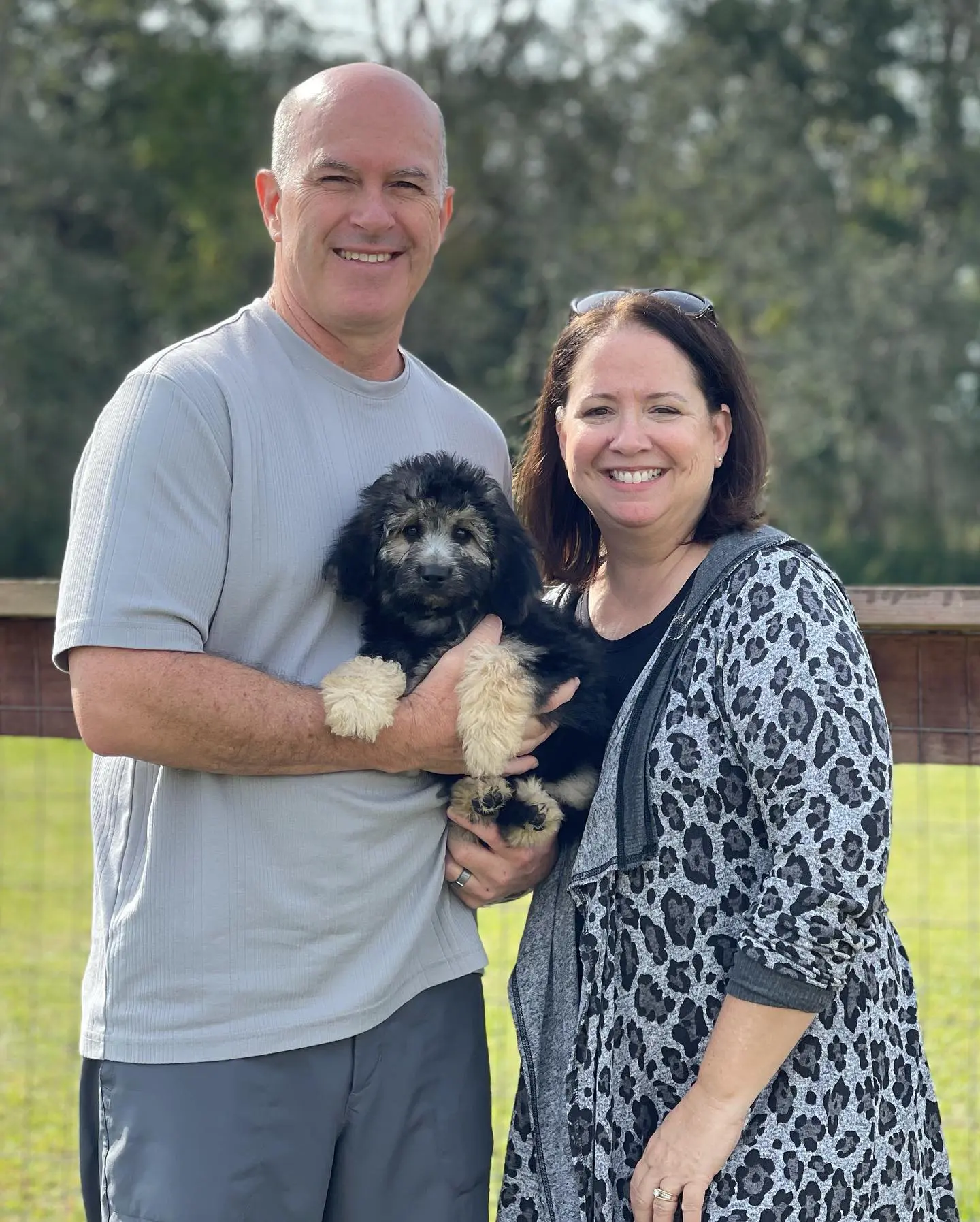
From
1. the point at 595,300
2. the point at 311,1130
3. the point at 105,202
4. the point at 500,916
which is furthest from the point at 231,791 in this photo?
the point at 105,202

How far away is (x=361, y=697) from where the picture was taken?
2873 millimetres

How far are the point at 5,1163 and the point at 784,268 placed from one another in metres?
19.8

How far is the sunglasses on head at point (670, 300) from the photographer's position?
317cm

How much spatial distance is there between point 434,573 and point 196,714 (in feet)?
2.85

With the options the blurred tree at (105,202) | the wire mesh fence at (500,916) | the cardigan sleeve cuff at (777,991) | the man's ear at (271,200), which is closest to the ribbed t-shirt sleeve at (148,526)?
the man's ear at (271,200)

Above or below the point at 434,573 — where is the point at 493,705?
below

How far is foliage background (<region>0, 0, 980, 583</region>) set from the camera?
73.0 feet

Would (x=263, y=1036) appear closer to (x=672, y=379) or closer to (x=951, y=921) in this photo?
(x=672, y=379)

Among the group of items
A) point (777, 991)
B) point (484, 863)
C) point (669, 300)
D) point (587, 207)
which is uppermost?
point (587, 207)

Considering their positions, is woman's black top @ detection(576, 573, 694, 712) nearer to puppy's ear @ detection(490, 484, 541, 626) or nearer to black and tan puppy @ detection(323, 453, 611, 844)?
black and tan puppy @ detection(323, 453, 611, 844)

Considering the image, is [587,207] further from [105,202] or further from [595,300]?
[595,300]

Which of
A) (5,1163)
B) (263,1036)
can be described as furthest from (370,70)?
(5,1163)

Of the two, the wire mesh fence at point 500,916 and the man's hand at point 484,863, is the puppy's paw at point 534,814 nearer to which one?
the man's hand at point 484,863

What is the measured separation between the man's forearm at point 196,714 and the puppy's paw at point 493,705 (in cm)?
37
